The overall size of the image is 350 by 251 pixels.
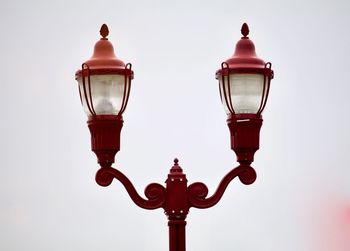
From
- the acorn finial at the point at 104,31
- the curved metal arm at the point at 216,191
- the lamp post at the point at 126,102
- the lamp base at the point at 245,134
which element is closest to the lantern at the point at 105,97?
the lamp post at the point at 126,102

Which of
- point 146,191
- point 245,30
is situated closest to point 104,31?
point 245,30

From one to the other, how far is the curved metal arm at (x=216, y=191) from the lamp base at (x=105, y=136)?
75 centimetres

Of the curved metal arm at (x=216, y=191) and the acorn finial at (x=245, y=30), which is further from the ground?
the acorn finial at (x=245, y=30)

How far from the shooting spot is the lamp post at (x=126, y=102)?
8266 millimetres

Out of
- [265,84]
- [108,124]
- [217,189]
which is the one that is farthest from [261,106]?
[108,124]

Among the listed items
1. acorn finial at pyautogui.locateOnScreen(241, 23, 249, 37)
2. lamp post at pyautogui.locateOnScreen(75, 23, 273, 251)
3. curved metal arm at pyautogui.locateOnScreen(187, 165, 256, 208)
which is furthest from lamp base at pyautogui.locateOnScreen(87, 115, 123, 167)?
acorn finial at pyautogui.locateOnScreen(241, 23, 249, 37)

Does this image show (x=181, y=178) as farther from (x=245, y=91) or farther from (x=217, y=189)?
(x=245, y=91)

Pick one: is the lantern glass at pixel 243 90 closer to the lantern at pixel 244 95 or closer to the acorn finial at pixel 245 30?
the lantern at pixel 244 95

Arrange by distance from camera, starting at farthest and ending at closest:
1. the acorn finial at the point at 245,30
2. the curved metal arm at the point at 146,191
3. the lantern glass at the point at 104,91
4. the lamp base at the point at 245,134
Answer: the acorn finial at the point at 245,30 → the lamp base at the point at 245,134 → the curved metal arm at the point at 146,191 → the lantern glass at the point at 104,91

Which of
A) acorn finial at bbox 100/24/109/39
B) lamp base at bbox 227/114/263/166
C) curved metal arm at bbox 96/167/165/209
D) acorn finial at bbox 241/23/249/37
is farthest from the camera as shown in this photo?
acorn finial at bbox 241/23/249/37

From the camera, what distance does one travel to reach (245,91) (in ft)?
27.7

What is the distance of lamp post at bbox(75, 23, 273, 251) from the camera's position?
8266 millimetres

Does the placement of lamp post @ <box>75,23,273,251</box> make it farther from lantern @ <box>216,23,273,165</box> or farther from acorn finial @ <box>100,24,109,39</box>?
acorn finial @ <box>100,24,109,39</box>

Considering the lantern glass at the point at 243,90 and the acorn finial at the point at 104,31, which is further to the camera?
the acorn finial at the point at 104,31
